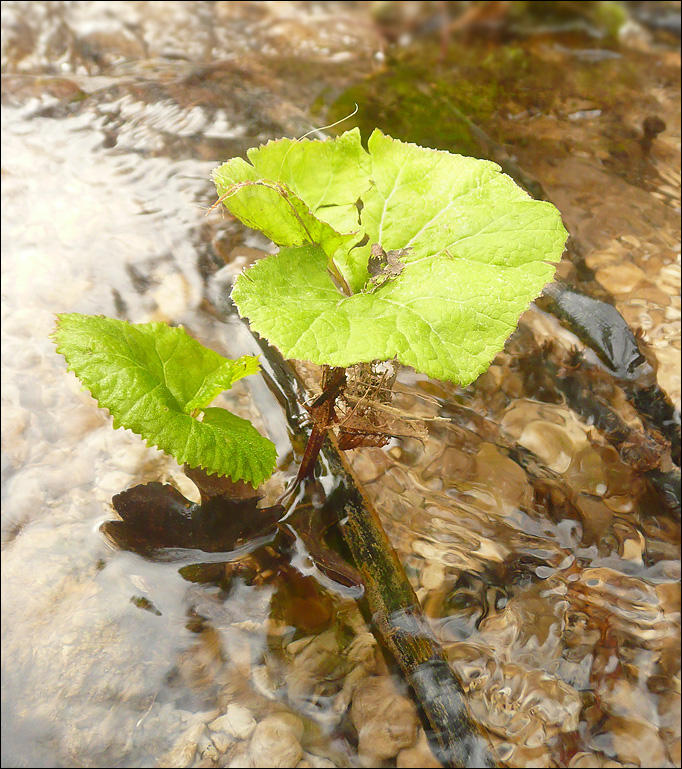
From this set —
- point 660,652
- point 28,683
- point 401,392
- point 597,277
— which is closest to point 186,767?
point 28,683

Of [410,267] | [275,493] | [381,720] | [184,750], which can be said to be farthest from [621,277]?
[184,750]

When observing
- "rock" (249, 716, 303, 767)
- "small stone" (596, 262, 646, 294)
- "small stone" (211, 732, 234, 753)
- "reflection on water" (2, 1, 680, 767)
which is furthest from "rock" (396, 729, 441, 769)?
"small stone" (596, 262, 646, 294)

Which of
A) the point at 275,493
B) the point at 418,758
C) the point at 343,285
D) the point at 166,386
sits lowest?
the point at 418,758

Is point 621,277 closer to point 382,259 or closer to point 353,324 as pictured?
point 382,259

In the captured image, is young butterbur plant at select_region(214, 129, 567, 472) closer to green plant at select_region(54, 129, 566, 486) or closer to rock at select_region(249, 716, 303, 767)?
green plant at select_region(54, 129, 566, 486)

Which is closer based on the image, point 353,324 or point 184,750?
point 353,324

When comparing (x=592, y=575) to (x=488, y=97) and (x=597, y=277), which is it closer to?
(x=597, y=277)

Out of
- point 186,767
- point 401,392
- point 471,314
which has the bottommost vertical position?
point 186,767
